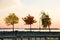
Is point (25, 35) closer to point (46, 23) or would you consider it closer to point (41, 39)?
point (41, 39)

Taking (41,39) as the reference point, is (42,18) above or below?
above

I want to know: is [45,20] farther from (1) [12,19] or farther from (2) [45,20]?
(1) [12,19]

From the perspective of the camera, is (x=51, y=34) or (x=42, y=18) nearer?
(x=51, y=34)

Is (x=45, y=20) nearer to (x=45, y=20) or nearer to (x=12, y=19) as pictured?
(x=45, y=20)

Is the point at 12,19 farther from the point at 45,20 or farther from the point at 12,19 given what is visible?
the point at 45,20

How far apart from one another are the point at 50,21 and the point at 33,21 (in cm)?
988

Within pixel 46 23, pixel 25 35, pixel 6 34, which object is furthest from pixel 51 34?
pixel 46 23

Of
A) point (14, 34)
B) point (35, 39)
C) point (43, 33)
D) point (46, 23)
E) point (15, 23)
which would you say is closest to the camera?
point (14, 34)

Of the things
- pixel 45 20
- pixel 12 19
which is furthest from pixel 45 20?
pixel 12 19

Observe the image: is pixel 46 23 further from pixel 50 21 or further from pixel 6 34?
pixel 6 34

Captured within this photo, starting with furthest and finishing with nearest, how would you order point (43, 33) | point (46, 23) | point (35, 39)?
point (46, 23), point (35, 39), point (43, 33)

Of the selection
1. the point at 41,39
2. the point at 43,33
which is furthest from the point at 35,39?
the point at 43,33

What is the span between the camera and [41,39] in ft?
199

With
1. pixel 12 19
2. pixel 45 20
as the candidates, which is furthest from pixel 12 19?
pixel 45 20
